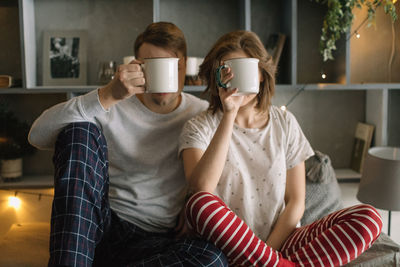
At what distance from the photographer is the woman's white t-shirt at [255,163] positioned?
131 cm

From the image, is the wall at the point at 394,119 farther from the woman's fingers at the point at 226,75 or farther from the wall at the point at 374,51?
the woman's fingers at the point at 226,75

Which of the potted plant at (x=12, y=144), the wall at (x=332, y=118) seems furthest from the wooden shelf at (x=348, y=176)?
the potted plant at (x=12, y=144)

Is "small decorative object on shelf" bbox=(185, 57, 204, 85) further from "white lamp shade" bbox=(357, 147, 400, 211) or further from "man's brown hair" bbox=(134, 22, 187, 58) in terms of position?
"white lamp shade" bbox=(357, 147, 400, 211)

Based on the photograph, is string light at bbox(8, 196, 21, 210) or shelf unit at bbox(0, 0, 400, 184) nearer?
string light at bbox(8, 196, 21, 210)

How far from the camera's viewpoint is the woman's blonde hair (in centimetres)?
129

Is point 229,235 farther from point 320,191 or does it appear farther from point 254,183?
point 320,191

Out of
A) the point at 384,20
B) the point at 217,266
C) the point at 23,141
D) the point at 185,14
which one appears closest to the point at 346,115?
the point at 384,20

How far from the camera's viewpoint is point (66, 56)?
2.18 m

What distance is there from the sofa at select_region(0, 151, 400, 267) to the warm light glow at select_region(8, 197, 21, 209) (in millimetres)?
235

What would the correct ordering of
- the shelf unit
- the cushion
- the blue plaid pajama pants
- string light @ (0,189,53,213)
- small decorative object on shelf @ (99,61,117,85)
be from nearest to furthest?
the blue plaid pajama pants → the cushion → string light @ (0,189,53,213) → small decorative object on shelf @ (99,61,117,85) → the shelf unit

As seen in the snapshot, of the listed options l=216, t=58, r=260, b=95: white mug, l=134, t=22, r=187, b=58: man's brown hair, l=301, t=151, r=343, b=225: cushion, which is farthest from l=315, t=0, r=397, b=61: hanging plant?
l=216, t=58, r=260, b=95: white mug

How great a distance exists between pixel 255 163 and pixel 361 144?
1.20 m

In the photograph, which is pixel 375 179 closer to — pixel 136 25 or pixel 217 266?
pixel 217 266

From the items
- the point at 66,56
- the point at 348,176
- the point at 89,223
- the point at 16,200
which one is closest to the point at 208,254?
the point at 89,223
